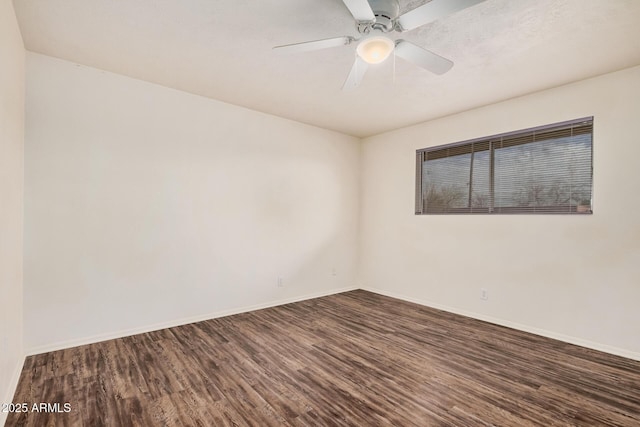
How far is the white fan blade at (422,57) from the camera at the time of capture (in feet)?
6.50

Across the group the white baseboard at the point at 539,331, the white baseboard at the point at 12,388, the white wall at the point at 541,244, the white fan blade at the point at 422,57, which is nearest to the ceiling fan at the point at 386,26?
the white fan blade at the point at 422,57

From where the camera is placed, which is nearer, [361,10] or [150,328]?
[361,10]

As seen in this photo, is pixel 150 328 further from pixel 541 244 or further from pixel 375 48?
pixel 541 244

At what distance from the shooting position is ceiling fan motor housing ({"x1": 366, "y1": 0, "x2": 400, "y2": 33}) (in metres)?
1.81

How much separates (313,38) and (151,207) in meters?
2.29

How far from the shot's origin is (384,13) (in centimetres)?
184

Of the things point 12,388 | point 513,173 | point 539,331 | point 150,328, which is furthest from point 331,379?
point 513,173

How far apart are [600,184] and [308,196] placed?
3284mm

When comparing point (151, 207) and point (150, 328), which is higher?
point (151, 207)

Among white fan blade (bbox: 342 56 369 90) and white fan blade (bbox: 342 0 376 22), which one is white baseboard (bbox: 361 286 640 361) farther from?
white fan blade (bbox: 342 0 376 22)

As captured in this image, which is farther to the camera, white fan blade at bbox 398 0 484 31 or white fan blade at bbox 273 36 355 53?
white fan blade at bbox 273 36 355 53

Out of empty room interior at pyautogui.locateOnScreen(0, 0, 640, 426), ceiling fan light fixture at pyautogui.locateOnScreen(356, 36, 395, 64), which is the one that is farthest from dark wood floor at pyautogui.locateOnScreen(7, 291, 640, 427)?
ceiling fan light fixture at pyautogui.locateOnScreen(356, 36, 395, 64)

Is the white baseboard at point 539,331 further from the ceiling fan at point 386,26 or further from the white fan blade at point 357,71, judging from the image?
the white fan blade at point 357,71

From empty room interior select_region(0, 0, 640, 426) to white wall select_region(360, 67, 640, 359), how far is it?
0.02 meters
